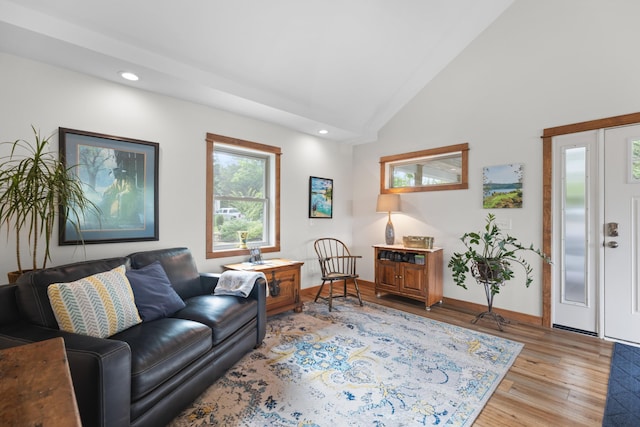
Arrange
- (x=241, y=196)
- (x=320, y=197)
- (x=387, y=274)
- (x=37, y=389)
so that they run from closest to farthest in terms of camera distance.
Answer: (x=37, y=389) < (x=241, y=196) < (x=387, y=274) < (x=320, y=197)

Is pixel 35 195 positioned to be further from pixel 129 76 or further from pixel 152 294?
pixel 129 76

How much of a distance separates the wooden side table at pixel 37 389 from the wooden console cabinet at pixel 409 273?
3.63 metres

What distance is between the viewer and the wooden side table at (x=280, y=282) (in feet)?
11.3

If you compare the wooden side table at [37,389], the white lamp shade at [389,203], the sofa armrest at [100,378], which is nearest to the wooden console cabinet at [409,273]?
the white lamp shade at [389,203]

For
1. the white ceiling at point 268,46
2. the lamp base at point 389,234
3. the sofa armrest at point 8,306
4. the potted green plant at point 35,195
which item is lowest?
the sofa armrest at point 8,306

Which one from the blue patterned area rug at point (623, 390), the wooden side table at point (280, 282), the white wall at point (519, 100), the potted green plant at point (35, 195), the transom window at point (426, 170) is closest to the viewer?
the blue patterned area rug at point (623, 390)

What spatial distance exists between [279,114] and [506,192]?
2852 millimetres

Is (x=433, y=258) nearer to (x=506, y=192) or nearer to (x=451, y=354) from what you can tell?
(x=506, y=192)

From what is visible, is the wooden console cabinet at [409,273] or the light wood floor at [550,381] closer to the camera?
the light wood floor at [550,381]

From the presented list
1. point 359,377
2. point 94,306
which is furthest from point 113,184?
point 359,377

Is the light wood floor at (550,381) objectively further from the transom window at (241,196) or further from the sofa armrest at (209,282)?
the transom window at (241,196)

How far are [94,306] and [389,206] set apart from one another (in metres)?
3.58

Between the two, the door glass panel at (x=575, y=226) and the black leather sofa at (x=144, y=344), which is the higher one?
the door glass panel at (x=575, y=226)

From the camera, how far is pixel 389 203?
446 centimetres
